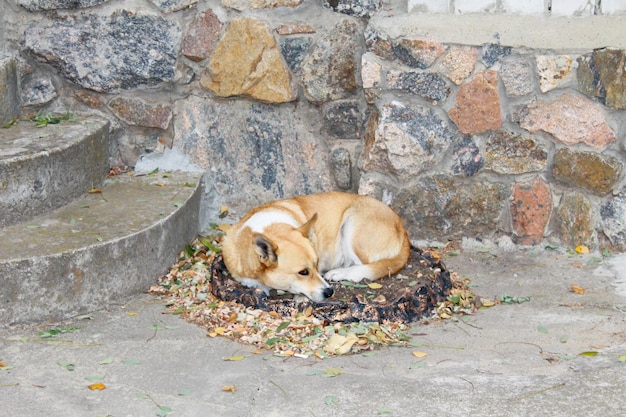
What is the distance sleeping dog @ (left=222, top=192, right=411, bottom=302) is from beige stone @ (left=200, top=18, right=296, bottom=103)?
31.0 inches

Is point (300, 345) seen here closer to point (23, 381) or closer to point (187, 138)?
point (23, 381)

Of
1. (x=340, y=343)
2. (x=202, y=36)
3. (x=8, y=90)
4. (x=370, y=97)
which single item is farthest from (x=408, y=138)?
(x=8, y=90)

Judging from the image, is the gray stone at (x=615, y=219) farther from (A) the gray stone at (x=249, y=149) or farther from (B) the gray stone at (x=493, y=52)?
(A) the gray stone at (x=249, y=149)

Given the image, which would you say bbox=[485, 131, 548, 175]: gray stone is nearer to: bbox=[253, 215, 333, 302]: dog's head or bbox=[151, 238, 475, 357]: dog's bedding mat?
bbox=[151, 238, 475, 357]: dog's bedding mat

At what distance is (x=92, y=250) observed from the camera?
5.05 meters

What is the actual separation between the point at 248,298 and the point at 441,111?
5.74 ft

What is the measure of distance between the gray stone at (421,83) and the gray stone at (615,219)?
124 centimetres

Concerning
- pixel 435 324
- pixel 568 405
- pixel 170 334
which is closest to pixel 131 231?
pixel 170 334

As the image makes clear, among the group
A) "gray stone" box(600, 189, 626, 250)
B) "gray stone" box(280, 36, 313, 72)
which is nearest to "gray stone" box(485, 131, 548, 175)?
"gray stone" box(600, 189, 626, 250)

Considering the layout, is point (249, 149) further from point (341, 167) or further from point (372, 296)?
point (372, 296)

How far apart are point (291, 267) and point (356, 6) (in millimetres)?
1743

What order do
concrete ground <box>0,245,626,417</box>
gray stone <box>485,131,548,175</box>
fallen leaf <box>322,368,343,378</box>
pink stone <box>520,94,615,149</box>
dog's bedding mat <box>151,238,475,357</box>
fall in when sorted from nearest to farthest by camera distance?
concrete ground <box>0,245,626,417</box> → fallen leaf <box>322,368,343,378</box> → dog's bedding mat <box>151,238,475,357</box> → pink stone <box>520,94,615,149</box> → gray stone <box>485,131,548,175</box>

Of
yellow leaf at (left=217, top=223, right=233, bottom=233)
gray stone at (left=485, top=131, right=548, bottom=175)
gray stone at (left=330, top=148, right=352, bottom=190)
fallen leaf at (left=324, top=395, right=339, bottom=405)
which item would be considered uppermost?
gray stone at (left=485, top=131, right=548, bottom=175)

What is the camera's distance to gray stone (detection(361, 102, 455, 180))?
5836 mm
